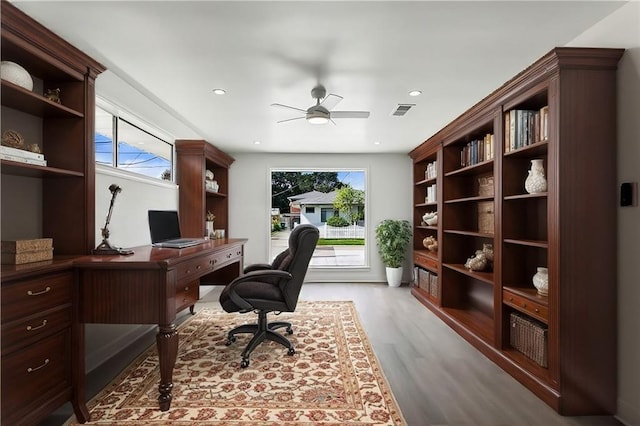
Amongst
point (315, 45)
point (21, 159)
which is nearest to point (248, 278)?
point (21, 159)

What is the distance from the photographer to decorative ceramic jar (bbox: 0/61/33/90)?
1.67m

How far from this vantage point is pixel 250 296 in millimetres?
2633

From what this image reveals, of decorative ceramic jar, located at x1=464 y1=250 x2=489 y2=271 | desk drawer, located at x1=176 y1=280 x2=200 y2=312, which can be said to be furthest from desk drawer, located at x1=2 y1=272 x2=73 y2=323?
decorative ceramic jar, located at x1=464 y1=250 x2=489 y2=271

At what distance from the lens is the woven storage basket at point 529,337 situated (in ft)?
Answer: 7.32

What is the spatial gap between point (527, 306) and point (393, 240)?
2993mm

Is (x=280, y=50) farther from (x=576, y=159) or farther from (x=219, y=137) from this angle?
(x=219, y=137)

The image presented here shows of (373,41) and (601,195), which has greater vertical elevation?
(373,41)

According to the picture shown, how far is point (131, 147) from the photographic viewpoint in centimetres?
336

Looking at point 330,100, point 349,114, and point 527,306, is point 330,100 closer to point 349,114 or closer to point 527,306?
point 349,114

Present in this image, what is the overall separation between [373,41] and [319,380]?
2412mm

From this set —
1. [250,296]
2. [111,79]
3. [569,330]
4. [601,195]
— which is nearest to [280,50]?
[111,79]

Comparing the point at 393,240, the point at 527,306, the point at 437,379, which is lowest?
the point at 437,379

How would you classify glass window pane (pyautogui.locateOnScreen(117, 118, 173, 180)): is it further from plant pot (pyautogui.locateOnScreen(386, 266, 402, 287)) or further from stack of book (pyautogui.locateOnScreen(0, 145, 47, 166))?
plant pot (pyautogui.locateOnScreen(386, 266, 402, 287))

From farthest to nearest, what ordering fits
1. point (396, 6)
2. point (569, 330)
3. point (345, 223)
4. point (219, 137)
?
point (345, 223)
point (219, 137)
point (569, 330)
point (396, 6)
